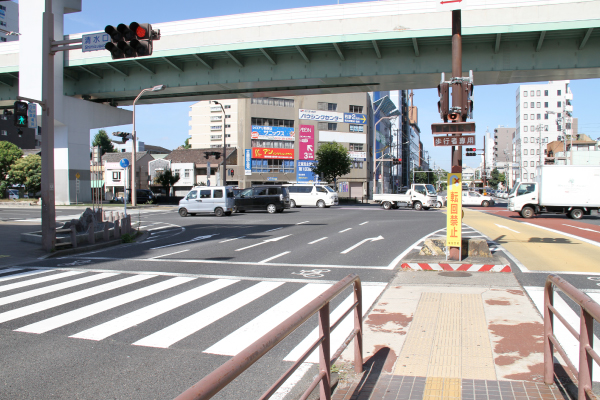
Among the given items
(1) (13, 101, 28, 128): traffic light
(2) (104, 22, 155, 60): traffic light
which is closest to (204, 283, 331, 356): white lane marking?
(2) (104, 22, 155, 60): traffic light

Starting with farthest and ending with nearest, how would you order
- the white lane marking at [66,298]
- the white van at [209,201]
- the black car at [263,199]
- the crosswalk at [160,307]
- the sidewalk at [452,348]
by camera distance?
the black car at [263,199] < the white van at [209,201] < the white lane marking at [66,298] < the crosswalk at [160,307] < the sidewalk at [452,348]

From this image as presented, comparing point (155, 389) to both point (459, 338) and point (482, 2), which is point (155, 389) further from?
point (482, 2)

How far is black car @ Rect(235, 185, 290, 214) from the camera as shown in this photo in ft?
108

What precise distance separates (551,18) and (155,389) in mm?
23396

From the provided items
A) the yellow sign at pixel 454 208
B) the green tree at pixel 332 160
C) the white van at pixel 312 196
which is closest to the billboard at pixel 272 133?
the green tree at pixel 332 160

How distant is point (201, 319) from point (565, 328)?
4.83 meters

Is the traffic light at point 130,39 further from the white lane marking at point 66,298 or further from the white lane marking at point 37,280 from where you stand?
the white lane marking at point 66,298

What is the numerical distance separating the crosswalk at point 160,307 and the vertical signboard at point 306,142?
6116 centimetres

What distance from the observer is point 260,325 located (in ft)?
20.6

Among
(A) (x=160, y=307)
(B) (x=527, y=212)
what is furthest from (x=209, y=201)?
(A) (x=160, y=307)

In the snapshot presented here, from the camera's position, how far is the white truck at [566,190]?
87.3 ft

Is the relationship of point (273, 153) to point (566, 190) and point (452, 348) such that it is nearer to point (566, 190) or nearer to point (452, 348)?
point (566, 190)

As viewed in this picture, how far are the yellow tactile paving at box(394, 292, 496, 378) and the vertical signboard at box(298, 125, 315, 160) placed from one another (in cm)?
6410

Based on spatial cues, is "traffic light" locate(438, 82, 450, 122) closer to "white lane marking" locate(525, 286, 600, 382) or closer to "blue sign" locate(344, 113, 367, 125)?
"white lane marking" locate(525, 286, 600, 382)
